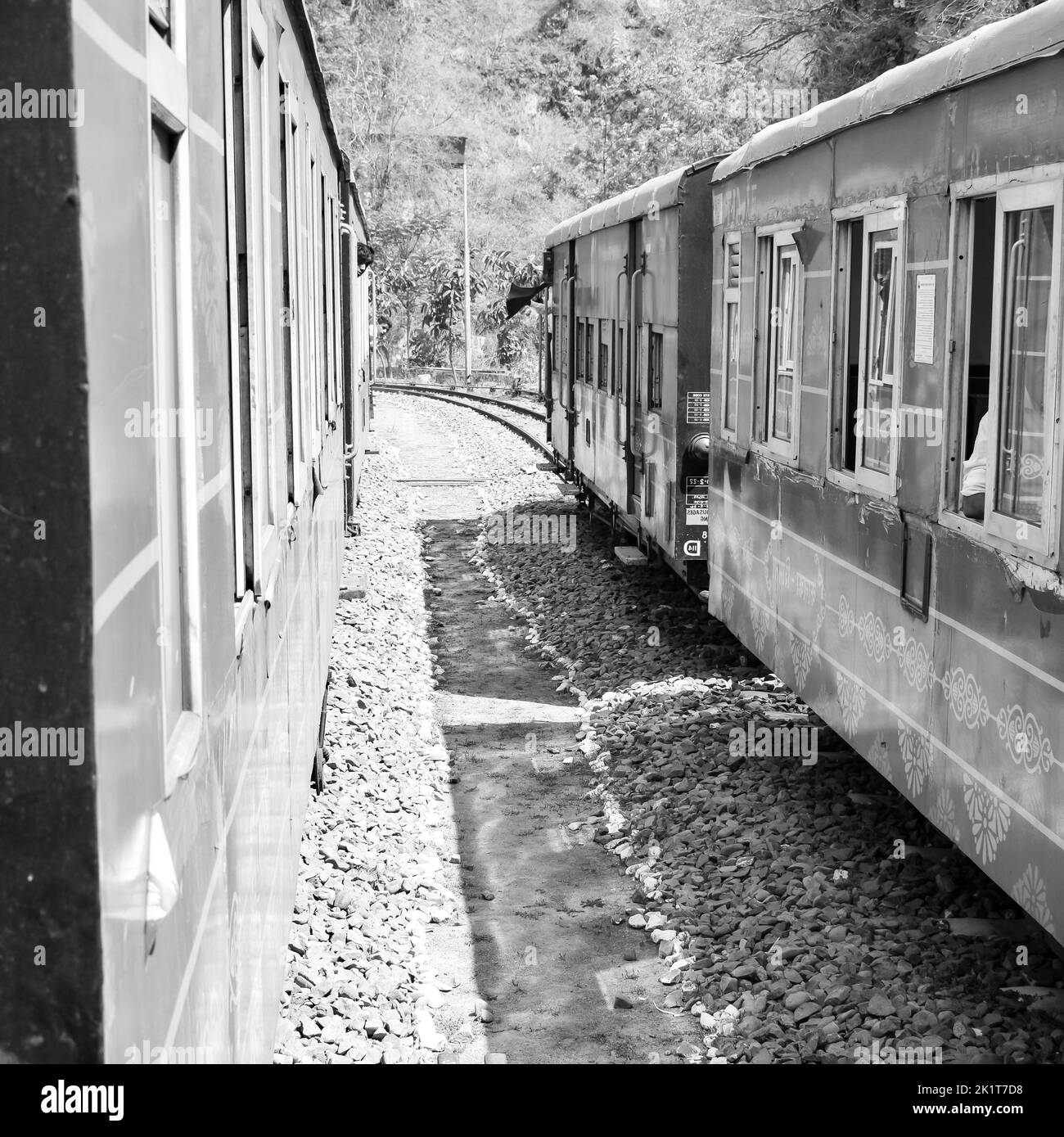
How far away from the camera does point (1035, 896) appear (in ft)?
14.0

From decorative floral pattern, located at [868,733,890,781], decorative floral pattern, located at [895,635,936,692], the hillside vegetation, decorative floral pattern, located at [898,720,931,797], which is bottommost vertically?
decorative floral pattern, located at [868,733,890,781]

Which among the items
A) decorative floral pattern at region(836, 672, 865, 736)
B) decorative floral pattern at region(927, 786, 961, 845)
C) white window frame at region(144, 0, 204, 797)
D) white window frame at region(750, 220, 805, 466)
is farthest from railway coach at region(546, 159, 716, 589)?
white window frame at region(144, 0, 204, 797)

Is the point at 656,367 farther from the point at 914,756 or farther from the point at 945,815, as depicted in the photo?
the point at 945,815

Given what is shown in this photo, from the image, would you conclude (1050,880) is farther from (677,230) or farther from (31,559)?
(677,230)

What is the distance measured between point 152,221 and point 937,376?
147 inches

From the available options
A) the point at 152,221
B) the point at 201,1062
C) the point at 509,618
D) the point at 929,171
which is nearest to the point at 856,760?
the point at 929,171

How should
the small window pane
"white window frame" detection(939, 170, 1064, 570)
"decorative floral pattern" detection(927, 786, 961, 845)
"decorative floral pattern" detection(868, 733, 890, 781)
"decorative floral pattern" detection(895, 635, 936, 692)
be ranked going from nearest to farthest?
"white window frame" detection(939, 170, 1064, 570) < the small window pane < "decorative floral pattern" detection(927, 786, 961, 845) < "decorative floral pattern" detection(895, 635, 936, 692) < "decorative floral pattern" detection(868, 733, 890, 781)

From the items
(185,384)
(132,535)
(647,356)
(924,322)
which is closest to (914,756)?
(924,322)

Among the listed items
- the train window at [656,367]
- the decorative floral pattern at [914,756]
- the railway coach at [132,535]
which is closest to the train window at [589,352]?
the train window at [656,367]

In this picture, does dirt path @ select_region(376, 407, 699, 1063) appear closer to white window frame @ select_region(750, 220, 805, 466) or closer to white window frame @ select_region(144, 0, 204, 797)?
white window frame @ select_region(750, 220, 805, 466)

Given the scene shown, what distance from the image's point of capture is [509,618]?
12445mm

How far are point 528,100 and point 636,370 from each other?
8987cm

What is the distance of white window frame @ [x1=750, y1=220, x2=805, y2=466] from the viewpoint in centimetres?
700

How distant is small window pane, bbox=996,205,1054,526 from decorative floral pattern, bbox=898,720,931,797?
1.19 m
